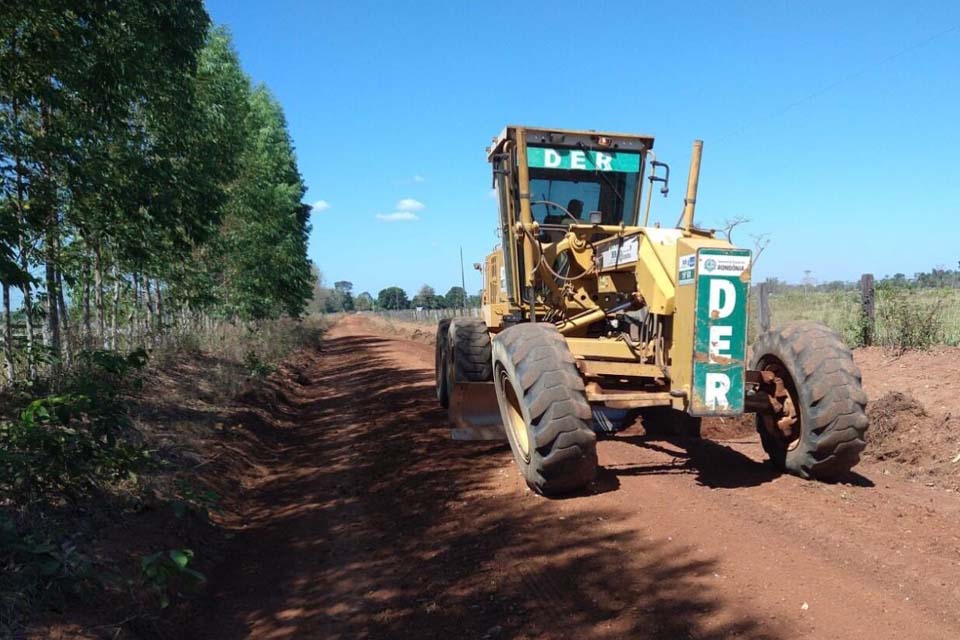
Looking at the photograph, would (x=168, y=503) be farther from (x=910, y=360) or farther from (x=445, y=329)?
(x=910, y=360)

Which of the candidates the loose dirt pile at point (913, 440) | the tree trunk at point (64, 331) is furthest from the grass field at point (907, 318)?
the tree trunk at point (64, 331)

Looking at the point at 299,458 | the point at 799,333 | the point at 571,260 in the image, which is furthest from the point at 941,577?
the point at 299,458

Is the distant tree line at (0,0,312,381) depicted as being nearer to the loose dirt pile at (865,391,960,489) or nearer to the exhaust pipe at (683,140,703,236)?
the exhaust pipe at (683,140,703,236)

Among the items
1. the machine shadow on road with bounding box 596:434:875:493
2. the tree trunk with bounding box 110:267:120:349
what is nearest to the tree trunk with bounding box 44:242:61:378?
the tree trunk with bounding box 110:267:120:349

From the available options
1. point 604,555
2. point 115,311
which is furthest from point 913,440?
point 115,311

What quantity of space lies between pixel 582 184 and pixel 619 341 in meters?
2.21

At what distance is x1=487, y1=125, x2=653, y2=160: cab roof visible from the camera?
7.21 m

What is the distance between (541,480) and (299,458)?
177 inches

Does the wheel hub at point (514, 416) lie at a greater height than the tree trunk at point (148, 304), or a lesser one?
lesser

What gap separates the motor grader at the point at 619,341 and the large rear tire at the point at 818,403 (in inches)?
0.4

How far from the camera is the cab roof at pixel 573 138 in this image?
7215 millimetres

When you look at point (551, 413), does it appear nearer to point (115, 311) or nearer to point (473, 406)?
point (473, 406)

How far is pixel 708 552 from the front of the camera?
13.6 feet

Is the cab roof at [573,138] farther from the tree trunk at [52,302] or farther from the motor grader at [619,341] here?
the tree trunk at [52,302]
